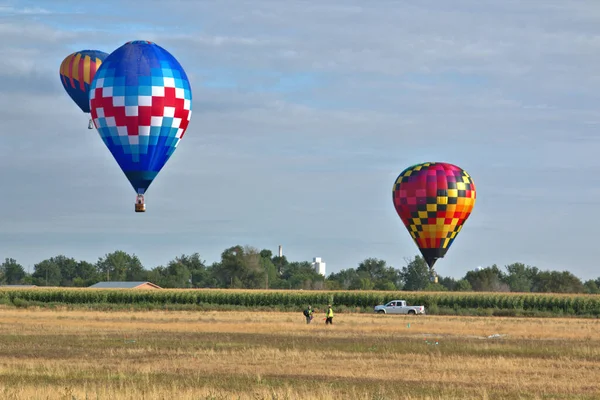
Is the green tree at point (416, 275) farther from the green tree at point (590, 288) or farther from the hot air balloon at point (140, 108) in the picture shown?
the hot air balloon at point (140, 108)

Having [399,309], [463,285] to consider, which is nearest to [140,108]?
[399,309]

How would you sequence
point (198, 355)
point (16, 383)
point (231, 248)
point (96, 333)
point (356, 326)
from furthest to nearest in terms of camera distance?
point (231, 248) < point (356, 326) < point (96, 333) < point (198, 355) < point (16, 383)

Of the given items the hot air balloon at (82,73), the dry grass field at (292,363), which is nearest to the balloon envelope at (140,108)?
the dry grass field at (292,363)

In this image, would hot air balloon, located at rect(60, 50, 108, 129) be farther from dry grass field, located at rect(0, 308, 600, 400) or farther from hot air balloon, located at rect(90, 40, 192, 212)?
dry grass field, located at rect(0, 308, 600, 400)

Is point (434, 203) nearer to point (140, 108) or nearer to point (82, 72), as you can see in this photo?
point (82, 72)

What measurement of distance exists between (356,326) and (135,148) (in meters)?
17.2

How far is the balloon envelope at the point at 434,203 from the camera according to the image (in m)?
87.1

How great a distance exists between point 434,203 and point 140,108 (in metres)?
36.2

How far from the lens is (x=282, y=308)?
312 feet

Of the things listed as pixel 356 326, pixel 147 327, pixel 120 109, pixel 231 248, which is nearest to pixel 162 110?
pixel 120 109

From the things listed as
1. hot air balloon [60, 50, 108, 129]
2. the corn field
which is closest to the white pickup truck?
the corn field

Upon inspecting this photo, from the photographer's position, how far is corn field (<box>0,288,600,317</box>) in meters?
92.3

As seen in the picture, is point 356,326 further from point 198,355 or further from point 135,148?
point 198,355

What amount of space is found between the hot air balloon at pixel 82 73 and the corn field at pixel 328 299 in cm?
2498
